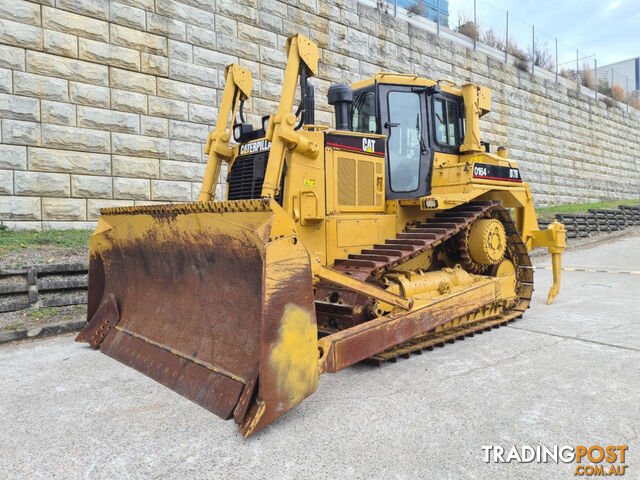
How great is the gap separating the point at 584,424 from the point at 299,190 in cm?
286

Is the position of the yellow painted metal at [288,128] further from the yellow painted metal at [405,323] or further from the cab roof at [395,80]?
the yellow painted metal at [405,323]

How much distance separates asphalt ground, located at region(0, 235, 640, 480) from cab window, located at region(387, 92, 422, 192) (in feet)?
6.47

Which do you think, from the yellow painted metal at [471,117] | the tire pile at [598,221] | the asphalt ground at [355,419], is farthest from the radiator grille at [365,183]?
the tire pile at [598,221]

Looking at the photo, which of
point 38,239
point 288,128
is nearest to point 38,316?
point 38,239

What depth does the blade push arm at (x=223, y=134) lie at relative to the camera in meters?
5.09

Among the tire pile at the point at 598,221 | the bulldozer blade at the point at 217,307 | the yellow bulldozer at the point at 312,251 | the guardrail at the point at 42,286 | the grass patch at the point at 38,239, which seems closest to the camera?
the bulldozer blade at the point at 217,307

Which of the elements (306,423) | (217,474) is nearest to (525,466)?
(306,423)

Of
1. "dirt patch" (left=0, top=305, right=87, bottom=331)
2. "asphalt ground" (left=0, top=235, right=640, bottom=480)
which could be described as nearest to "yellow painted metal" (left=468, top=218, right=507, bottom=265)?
"asphalt ground" (left=0, top=235, right=640, bottom=480)

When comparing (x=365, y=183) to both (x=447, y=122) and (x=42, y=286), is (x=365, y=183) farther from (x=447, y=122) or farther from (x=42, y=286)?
(x=42, y=286)

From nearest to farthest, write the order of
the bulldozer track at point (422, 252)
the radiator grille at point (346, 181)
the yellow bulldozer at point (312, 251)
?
the yellow bulldozer at point (312, 251) < the bulldozer track at point (422, 252) < the radiator grille at point (346, 181)

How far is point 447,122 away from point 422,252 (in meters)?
1.83

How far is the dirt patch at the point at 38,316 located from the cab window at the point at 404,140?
418cm

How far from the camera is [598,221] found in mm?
16359

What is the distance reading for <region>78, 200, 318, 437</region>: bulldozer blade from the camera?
9.37ft
